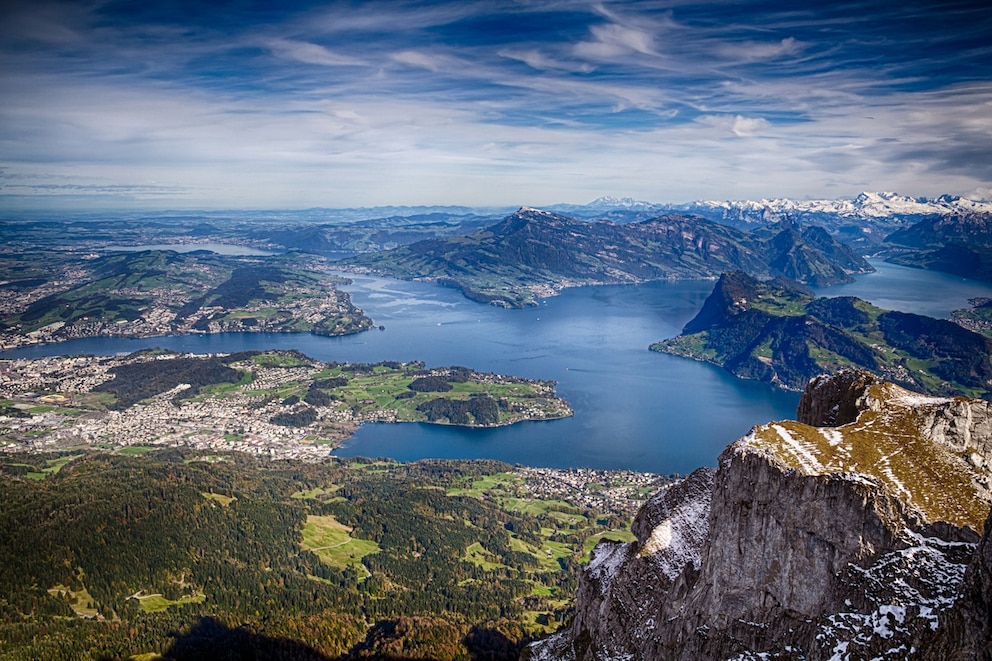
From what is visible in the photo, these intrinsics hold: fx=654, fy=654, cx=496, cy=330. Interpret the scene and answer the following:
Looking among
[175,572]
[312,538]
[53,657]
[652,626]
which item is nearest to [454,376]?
[312,538]

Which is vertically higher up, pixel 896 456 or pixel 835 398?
pixel 835 398

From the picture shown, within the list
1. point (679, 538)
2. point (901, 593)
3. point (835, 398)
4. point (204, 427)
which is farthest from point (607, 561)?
point (204, 427)

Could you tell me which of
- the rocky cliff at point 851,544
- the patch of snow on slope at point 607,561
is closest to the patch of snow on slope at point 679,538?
the rocky cliff at point 851,544

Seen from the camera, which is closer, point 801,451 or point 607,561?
point 801,451

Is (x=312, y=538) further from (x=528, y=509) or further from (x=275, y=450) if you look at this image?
(x=275, y=450)

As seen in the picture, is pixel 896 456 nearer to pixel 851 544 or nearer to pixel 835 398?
pixel 851 544

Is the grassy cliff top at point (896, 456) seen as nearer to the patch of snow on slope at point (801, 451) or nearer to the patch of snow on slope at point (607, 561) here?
the patch of snow on slope at point (801, 451)
